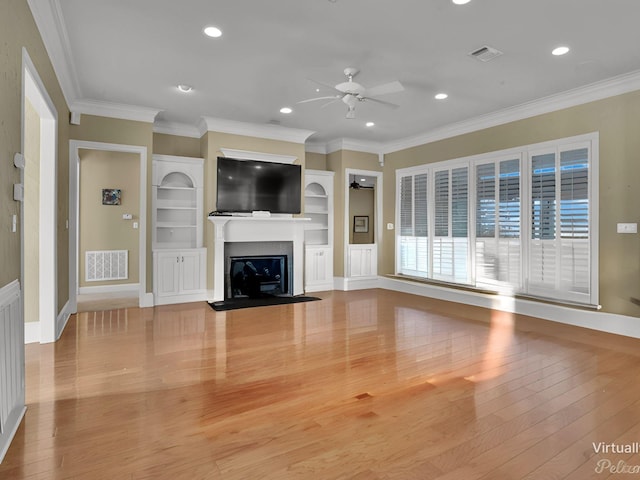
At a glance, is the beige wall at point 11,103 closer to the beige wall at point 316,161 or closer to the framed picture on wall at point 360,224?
the beige wall at point 316,161

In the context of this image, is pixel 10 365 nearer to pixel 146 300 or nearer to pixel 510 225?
pixel 146 300

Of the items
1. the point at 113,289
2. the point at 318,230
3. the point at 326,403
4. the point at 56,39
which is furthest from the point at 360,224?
the point at 56,39

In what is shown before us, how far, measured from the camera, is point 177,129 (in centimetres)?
640

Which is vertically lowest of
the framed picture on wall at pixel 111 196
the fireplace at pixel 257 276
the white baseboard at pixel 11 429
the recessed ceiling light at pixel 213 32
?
the white baseboard at pixel 11 429

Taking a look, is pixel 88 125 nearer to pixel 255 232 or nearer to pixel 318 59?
pixel 255 232

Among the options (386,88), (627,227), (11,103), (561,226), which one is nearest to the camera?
(11,103)

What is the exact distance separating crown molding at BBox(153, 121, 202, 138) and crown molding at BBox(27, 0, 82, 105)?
63.4 inches

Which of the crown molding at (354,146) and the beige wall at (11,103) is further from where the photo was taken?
the crown molding at (354,146)

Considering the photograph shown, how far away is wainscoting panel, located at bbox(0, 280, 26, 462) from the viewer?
2040mm

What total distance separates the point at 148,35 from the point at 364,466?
3.87 m

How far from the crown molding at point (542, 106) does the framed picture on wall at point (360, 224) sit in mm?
1904

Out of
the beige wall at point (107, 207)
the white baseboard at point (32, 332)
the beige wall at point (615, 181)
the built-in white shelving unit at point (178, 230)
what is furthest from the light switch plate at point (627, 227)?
the beige wall at point (107, 207)

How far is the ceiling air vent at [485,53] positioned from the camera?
3703mm

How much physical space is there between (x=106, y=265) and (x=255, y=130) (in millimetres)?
3925
